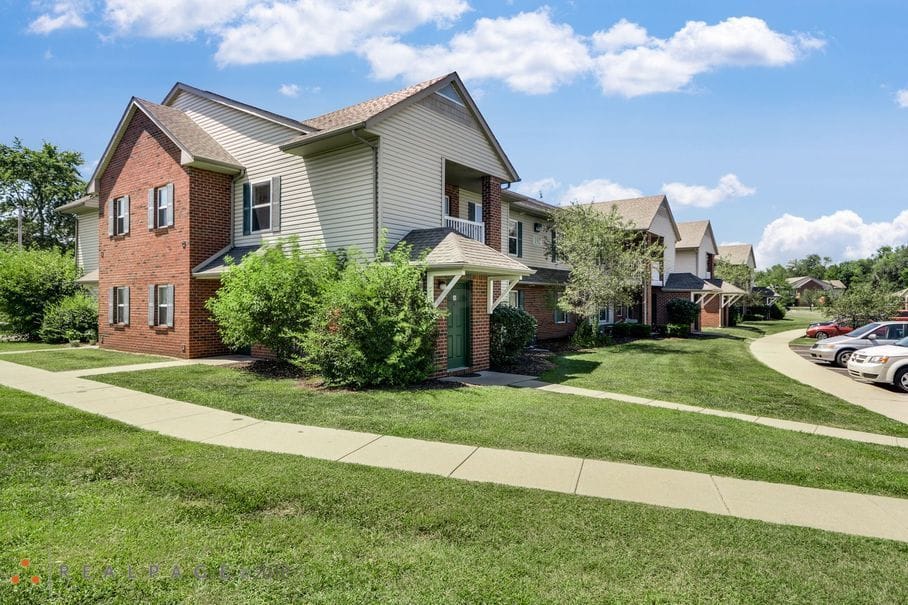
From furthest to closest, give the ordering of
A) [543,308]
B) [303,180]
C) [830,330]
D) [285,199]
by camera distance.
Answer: [830,330]
[543,308]
[285,199]
[303,180]

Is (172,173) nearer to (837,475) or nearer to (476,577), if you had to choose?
(476,577)

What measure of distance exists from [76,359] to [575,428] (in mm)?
14657

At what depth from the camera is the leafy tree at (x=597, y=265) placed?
71.5 ft

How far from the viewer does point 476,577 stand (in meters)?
3.38

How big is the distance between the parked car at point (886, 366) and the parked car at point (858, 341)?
3.48 metres

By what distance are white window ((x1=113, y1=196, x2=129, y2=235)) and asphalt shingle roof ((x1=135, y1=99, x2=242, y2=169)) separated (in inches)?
130

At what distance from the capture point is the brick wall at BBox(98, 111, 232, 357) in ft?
50.3

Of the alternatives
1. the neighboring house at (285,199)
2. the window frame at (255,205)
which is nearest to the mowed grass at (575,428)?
the neighboring house at (285,199)

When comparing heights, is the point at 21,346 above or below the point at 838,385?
above

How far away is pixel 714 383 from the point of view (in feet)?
42.2

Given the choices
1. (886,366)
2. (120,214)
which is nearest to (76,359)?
(120,214)

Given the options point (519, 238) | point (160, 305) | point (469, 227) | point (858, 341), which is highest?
point (519, 238)

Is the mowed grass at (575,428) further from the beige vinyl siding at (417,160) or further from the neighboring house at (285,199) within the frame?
the beige vinyl siding at (417,160)

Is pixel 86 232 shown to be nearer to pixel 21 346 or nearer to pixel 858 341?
pixel 21 346
